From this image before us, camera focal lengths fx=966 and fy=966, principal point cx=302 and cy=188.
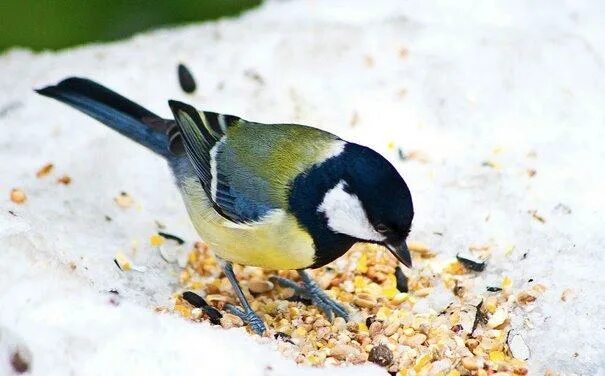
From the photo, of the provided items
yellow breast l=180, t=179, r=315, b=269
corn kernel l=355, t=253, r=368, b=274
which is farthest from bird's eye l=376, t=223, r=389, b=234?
corn kernel l=355, t=253, r=368, b=274

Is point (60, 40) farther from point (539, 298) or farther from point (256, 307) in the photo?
point (539, 298)

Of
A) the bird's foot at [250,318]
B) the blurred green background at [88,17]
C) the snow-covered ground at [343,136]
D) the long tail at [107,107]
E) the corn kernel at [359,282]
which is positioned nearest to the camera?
the snow-covered ground at [343,136]

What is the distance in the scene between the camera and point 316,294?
8.34 feet

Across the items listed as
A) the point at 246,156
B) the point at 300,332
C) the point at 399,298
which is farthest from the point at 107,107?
the point at 399,298

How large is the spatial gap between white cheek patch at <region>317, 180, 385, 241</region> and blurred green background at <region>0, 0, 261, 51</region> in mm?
1970

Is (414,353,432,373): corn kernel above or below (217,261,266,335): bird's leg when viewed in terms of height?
above

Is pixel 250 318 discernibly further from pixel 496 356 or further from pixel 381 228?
pixel 496 356

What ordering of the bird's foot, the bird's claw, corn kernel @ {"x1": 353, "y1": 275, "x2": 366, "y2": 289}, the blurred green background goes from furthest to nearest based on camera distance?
the blurred green background → corn kernel @ {"x1": 353, "y1": 275, "x2": 366, "y2": 289} → the bird's claw → the bird's foot

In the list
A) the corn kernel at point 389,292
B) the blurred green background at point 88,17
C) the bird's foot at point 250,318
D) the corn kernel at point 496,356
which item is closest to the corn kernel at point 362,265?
the corn kernel at point 389,292

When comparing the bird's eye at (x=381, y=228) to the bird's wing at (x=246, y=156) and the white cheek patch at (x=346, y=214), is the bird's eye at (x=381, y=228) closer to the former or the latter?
the white cheek patch at (x=346, y=214)

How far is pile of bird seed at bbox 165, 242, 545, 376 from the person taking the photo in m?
2.23

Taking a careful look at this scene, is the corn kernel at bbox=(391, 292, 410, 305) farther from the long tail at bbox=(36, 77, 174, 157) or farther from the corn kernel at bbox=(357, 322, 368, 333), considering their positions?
the long tail at bbox=(36, 77, 174, 157)

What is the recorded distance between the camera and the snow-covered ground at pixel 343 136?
6.63 feet

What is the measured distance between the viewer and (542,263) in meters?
A: 2.51
